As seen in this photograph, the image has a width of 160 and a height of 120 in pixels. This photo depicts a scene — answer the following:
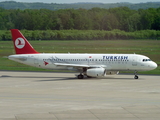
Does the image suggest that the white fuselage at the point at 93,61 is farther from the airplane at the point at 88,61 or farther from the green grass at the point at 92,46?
the green grass at the point at 92,46

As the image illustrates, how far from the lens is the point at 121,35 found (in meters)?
125

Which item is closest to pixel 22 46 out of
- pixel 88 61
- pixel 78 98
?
pixel 88 61

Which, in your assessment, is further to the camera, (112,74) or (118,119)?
(112,74)

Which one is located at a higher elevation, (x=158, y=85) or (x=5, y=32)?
(x=5, y=32)

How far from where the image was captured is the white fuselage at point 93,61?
53.8 meters

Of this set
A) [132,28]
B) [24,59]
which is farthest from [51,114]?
[132,28]

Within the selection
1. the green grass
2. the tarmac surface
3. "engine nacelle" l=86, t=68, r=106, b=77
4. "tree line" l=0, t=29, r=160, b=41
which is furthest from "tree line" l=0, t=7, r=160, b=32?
the tarmac surface

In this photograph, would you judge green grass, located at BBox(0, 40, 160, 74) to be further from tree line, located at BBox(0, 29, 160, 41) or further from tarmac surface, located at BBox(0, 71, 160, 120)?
tarmac surface, located at BBox(0, 71, 160, 120)

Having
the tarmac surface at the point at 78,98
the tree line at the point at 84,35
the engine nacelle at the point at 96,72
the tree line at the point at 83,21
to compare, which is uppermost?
the tree line at the point at 83,21

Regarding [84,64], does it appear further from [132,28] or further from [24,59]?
[132,28]

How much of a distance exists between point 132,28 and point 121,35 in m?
11.4

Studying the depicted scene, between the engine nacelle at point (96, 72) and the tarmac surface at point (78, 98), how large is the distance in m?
0.88

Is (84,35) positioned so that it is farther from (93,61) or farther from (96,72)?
(96,72)

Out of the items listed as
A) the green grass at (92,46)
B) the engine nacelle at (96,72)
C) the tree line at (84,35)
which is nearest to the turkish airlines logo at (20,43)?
the engine nacelle at (96,72)
